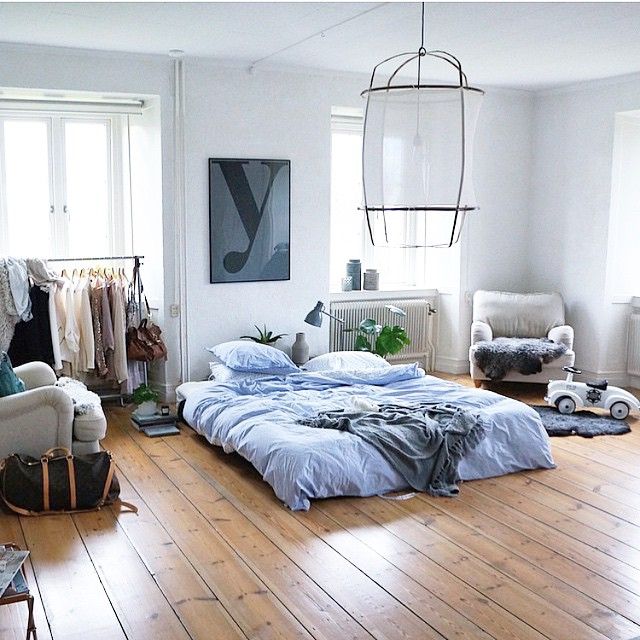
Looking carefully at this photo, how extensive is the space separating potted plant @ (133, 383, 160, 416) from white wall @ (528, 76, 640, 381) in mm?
3728

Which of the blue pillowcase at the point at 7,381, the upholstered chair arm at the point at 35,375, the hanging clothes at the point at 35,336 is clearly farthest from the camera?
the hanging clothes at the point at 35,336

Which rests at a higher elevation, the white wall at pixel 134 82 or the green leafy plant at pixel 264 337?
the white wall at pixel 134 82

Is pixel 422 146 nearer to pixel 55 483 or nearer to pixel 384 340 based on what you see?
pixel 55 483

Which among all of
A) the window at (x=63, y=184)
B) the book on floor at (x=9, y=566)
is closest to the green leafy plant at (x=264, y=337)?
the window at (x=63, y=184)

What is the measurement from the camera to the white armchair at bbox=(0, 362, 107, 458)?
4.11 meters

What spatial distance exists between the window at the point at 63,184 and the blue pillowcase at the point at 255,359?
130cm

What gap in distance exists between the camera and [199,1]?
13.7 ft

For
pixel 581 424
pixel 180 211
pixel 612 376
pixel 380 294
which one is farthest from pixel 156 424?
pixel 612 376

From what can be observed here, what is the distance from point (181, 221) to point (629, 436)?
11.6ft

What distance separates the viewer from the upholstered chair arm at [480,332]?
6.64 meters

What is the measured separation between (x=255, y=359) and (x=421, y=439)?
1.65 metres

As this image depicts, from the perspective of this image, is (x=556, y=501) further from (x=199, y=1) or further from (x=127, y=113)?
(x=127, y=113)

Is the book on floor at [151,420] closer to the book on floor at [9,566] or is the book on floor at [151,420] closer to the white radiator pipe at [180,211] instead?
the white radiator pipe at [180,211]

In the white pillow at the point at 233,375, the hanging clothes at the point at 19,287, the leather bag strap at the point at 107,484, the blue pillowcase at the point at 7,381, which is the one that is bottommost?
the leather bag strap at the point at 107,484
